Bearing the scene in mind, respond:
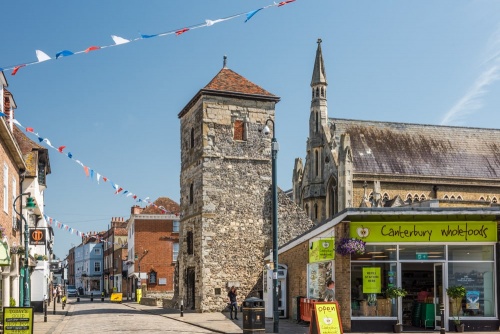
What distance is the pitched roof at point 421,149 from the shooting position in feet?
191

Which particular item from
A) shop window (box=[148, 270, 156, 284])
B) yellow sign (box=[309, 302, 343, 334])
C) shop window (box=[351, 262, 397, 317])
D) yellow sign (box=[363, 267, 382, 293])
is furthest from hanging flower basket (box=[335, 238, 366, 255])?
shop window (box=[148, 270, 156, 284])

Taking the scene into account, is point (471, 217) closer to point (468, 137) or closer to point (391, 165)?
point (391, 165)

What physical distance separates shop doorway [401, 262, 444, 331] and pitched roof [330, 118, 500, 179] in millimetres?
35198

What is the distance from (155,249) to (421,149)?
25160 mm

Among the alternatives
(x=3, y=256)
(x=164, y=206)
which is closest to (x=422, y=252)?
(x=3, y=256)

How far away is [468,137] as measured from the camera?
63906mm

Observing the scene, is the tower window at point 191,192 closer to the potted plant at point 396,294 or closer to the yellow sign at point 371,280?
the yellow sign at point 371,280

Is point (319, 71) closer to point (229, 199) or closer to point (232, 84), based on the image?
point (232, 84)

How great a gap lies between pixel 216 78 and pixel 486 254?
21392 mm

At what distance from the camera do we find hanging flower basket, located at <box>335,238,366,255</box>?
68.0 feet

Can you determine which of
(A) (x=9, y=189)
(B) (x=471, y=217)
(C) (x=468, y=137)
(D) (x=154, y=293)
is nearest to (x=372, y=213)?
(B) (x=471, y=217)

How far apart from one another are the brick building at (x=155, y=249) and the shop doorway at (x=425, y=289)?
131 ft

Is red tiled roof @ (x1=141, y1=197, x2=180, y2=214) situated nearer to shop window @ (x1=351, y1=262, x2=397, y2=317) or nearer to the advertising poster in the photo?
shop window @ (x1=351, y1=262, x2=397, y2=317)

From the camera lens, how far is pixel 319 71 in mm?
62031
